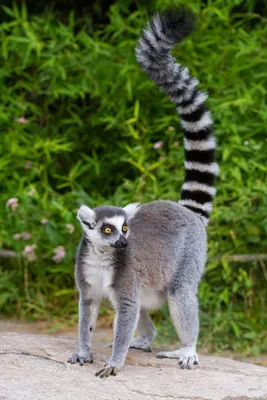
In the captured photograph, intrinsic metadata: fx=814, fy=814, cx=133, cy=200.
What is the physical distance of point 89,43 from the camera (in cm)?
803

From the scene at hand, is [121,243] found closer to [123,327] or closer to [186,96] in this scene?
[123,327]

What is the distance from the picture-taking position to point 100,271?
15.0 feet

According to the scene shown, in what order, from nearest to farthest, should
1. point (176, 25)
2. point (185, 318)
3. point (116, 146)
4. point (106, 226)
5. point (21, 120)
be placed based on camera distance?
point (106, 226)
point (185, 318)
point (176, 25)
point (21, 120)
point (116, 146)

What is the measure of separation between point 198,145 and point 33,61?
3.49 metres

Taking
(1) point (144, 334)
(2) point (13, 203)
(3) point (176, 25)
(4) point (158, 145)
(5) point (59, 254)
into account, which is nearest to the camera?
(3) point (176, 25)

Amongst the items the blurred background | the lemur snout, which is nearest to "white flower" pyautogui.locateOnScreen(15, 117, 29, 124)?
the blurred background

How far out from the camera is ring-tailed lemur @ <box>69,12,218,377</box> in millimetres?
4562

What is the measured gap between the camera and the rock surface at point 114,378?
13.3 feet

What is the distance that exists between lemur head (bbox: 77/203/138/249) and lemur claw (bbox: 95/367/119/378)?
662 mm

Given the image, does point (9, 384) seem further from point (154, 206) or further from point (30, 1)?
point (30, 1)

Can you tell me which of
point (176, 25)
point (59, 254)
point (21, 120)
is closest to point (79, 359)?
point (176, 25)

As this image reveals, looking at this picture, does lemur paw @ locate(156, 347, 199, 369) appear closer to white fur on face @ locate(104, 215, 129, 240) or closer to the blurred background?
white fur on face @ locate(104, 215, 129, 240)

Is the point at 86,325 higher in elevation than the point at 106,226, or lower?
lower

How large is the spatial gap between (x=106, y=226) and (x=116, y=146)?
393cm
